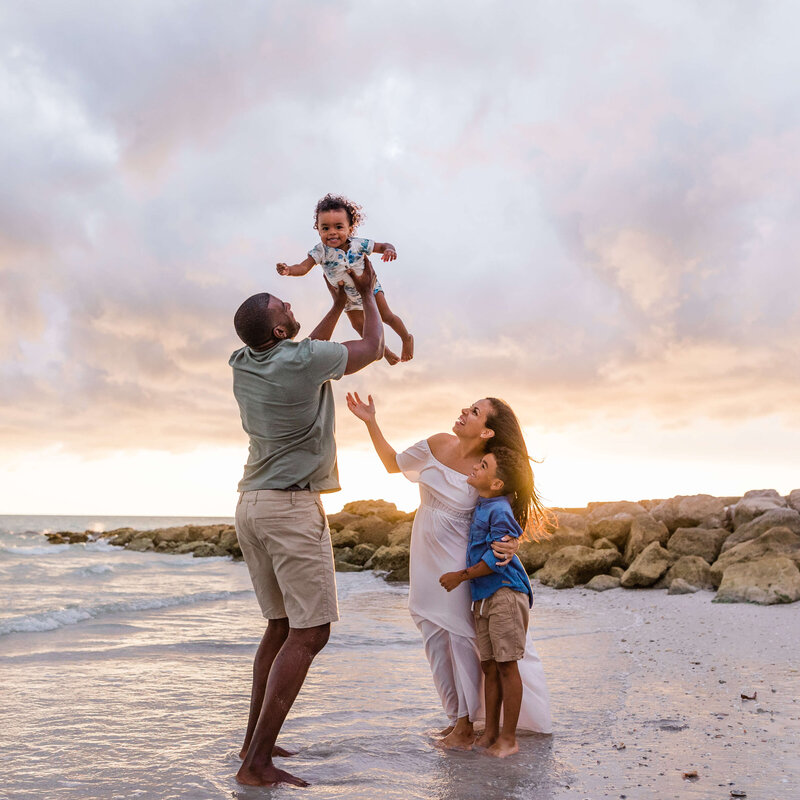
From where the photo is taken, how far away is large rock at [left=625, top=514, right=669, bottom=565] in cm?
1400

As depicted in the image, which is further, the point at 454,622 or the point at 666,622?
the point at 666,622

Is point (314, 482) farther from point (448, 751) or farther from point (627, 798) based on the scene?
point (627, 798)

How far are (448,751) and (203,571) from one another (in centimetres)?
2005

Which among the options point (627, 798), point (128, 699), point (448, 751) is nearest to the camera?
point (627, 798)

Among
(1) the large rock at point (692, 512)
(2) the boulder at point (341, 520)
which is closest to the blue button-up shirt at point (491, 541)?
(1) the large rock at point (692, 512)

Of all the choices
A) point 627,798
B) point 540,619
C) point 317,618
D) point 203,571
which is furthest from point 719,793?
point 203,571

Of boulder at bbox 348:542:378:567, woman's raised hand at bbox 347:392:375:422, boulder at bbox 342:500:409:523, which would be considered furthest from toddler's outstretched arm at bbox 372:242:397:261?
boulder at bbox 342:500:409:523

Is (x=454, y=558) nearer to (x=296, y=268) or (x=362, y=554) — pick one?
(x=296, y=268)

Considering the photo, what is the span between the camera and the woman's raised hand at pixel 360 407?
15.7 ft

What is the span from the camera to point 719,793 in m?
3.69

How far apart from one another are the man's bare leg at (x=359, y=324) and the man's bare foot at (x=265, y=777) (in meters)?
2.48

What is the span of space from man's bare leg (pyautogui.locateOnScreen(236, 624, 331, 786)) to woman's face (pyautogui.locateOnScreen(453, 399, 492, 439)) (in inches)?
58.7

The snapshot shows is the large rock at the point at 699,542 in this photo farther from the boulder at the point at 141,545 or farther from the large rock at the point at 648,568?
the boulder at the point at 141,545

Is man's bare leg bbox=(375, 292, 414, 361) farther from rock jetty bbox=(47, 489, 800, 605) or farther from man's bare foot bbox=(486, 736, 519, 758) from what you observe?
rock jetty bbox=(47, 489, 800, 605)
